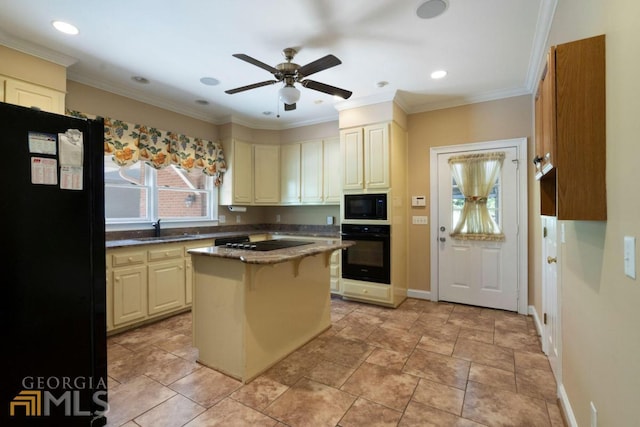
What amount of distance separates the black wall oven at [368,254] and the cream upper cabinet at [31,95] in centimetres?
335

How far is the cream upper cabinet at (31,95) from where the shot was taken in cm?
252

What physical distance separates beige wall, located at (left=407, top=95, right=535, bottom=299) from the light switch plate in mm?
3036

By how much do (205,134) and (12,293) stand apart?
376 centimetres

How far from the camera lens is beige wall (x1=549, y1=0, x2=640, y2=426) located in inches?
38.3

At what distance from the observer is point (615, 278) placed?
Answer: 112cm

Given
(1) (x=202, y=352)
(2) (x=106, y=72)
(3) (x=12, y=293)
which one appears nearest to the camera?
(3) (x=12, y=293)

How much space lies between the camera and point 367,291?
3992mm

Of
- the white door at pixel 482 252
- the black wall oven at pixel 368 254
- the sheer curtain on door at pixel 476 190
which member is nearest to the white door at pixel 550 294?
the white door at pixel 482 252

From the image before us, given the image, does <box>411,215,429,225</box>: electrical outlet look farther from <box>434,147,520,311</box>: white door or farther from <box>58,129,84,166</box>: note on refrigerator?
<box>58,129,84,166</box>: note on refrigerator

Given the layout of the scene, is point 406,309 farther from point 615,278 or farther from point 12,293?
point 12,293

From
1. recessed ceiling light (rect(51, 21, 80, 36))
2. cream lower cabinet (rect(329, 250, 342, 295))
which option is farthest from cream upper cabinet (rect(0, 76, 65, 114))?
cream lower cabinet (rect(329, 250, 342, 295))

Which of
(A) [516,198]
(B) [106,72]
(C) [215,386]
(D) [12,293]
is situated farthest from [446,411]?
(B) [106,72]

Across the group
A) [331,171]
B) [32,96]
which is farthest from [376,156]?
[32,96]

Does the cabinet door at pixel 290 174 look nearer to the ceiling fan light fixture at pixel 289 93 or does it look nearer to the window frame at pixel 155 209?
the window frame at pixel 155 209
